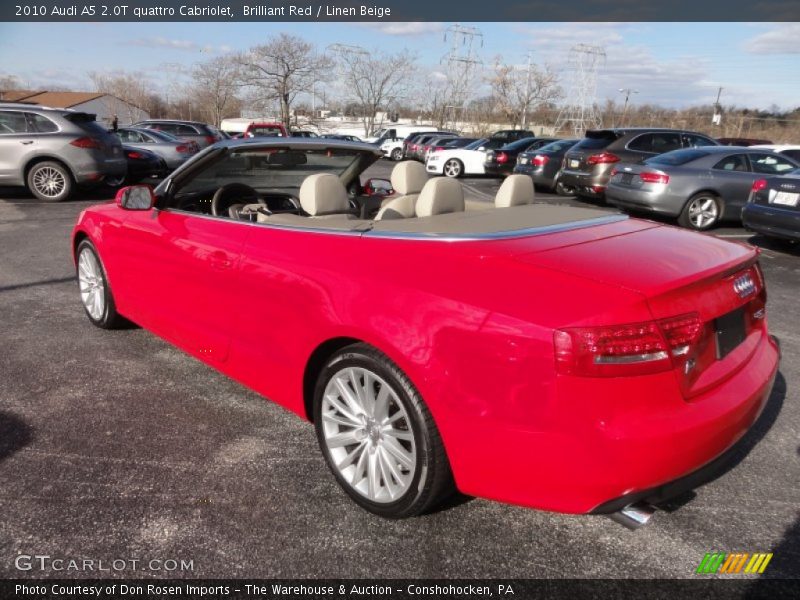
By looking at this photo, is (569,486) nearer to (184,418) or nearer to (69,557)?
(69,557)

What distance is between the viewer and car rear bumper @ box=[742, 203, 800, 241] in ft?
24.2

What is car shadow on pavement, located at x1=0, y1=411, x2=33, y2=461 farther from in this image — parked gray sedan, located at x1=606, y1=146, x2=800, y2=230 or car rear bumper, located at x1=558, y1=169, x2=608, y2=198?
car rear bumper, located at x1=558, y1=169, x2=608, y2=198

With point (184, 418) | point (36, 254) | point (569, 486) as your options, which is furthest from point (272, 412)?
point (36, 254)

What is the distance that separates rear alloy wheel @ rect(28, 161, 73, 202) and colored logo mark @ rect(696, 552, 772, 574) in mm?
12967

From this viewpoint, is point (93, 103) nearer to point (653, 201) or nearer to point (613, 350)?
point (653, 201)

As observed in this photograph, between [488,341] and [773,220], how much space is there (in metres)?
7.36

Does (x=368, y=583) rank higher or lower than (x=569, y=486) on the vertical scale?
lower

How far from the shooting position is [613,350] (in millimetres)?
1894

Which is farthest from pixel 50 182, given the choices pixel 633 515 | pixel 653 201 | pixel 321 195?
pixel 633 515

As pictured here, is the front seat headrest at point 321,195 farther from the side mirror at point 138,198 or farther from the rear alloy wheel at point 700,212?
the rear alloy wheel at point 700,212

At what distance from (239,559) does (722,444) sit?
1854 millimetres

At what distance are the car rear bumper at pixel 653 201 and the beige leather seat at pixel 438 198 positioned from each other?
25.2ft

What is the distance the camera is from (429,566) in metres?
2.25

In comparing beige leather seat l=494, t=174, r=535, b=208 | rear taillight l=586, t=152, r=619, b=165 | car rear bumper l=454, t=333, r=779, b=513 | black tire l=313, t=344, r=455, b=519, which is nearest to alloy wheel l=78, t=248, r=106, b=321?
black tire l=313, t=344, r=455, b=519
